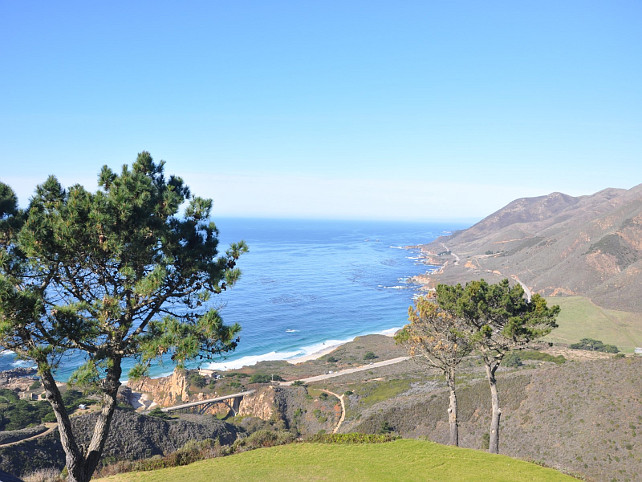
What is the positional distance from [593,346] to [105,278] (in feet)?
245

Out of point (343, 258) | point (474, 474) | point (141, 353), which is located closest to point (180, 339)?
point (141, 353)

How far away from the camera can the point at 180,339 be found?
8.93 m

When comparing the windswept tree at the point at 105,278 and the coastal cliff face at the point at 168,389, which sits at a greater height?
the windswept tree at the point at 105,278

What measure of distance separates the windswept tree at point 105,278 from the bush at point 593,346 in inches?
2720

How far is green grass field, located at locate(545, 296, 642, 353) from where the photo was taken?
67.2m

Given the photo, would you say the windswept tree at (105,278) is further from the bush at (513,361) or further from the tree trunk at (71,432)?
the bush at (513,361)

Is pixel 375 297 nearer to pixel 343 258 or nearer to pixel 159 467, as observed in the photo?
pixel 343 258

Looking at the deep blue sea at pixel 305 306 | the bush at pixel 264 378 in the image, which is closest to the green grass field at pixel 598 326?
the deep blue sea at pixel 305 306

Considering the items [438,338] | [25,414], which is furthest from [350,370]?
[25,414]

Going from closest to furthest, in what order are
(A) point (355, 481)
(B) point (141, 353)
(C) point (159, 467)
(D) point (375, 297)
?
(B) point (141, 353), (A) point (355, 481), (C) point (159, 467), (D) point (375, 297)

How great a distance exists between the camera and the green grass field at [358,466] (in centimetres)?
1476

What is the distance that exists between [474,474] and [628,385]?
78.3 ft

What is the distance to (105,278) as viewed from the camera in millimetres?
9789

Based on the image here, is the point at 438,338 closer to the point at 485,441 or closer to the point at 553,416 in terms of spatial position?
the point at 485,441
